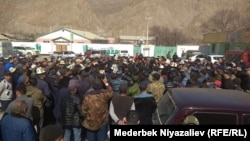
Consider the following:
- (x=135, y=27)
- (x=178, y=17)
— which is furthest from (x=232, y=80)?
(x=178, y=17)

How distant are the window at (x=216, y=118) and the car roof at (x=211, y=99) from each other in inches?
4.5

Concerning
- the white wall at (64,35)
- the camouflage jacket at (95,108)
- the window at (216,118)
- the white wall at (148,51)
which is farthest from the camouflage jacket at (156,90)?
the white wall at (64,35)

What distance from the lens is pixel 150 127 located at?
13.9 feet

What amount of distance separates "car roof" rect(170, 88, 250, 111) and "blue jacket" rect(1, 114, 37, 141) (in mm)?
2110

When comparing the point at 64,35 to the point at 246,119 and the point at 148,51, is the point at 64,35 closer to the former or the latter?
the point at 148,51

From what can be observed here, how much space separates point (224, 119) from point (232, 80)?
233 inches

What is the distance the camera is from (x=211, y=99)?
593 cm

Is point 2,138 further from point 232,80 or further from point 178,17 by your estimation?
point 178,17

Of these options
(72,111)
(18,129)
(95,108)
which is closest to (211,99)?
(95,108)

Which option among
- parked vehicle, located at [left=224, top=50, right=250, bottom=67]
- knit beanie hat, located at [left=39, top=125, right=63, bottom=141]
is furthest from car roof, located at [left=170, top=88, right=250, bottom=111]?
parked vehicle, located at [left=224, top=50, right=250, bottom=67]

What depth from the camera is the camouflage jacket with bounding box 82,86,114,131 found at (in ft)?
24.0

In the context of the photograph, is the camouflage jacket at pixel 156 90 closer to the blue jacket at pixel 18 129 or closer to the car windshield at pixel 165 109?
the car windshield at pixel 165 109

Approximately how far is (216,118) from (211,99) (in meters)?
0.48

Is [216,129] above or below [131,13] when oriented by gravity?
below
